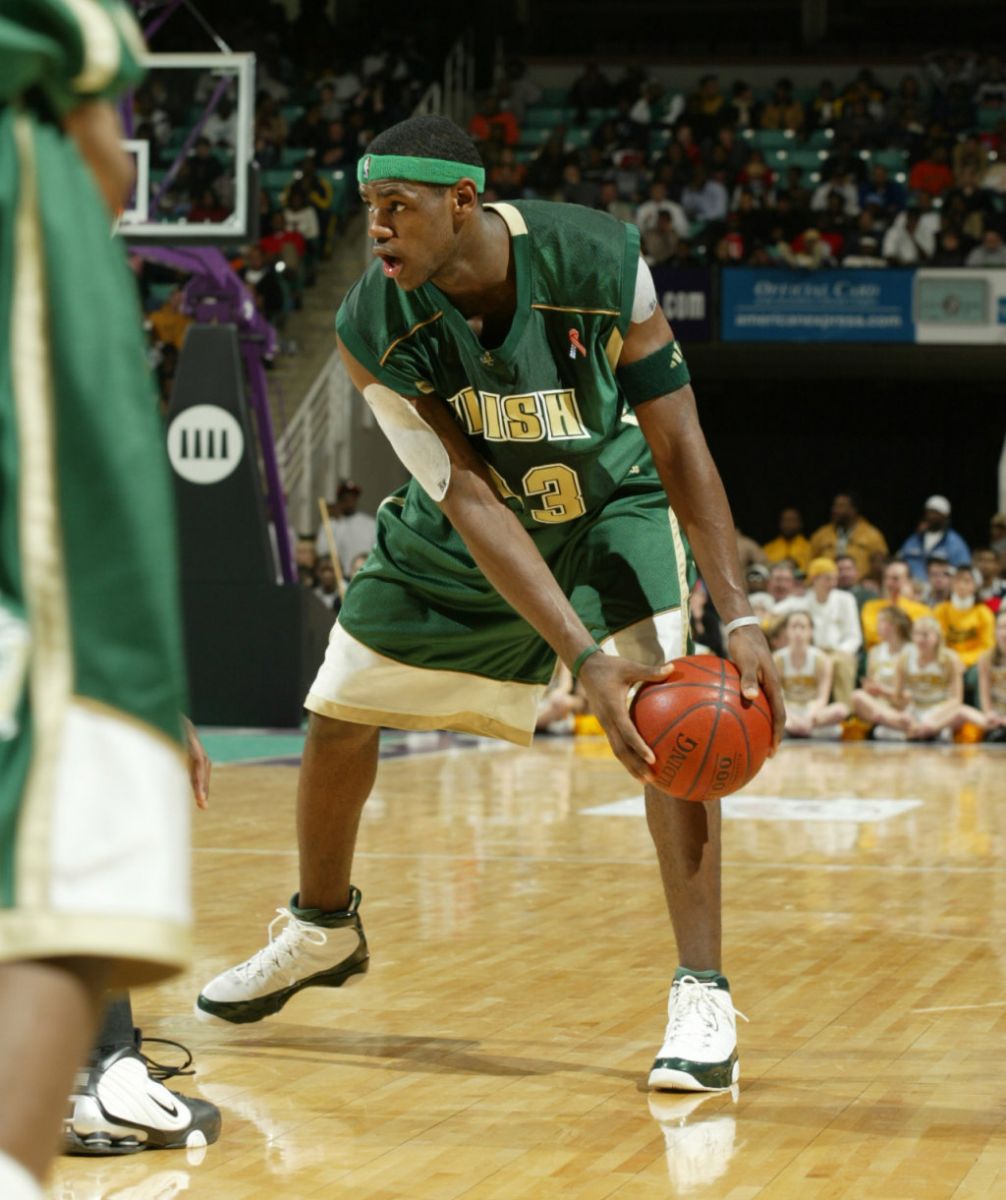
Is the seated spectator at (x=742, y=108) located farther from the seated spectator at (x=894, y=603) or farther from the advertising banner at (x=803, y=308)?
the seated spectator at (x=894, y=603)

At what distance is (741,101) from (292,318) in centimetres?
626

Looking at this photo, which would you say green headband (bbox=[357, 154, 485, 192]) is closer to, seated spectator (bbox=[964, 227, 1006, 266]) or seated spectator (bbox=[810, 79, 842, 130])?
seated spectator (bbox=[964, 227, 1006, 266])

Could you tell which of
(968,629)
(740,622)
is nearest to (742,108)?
(968,629)

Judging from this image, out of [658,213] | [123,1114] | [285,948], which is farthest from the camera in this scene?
[658,213]

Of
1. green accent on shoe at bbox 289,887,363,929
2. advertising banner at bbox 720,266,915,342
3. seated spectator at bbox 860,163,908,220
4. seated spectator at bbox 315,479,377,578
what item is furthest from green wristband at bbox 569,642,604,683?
seated spectator at bbox 860,163,908,220

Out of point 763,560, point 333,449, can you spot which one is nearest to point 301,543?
point 333,449

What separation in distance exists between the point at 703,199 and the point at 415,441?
16.7 m

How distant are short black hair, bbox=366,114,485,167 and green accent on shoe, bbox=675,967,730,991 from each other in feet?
5.20

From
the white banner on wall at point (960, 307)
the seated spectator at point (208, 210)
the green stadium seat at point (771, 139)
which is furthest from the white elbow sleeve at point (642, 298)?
the green stadium seat at point (771, 139)

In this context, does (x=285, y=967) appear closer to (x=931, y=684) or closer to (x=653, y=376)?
(x=653, y=376)

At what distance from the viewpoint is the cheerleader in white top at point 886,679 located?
1302 cm

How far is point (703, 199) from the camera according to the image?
1970cm

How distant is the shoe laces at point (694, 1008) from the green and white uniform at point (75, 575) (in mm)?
2127

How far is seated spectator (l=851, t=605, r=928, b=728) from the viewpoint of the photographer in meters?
13.0
